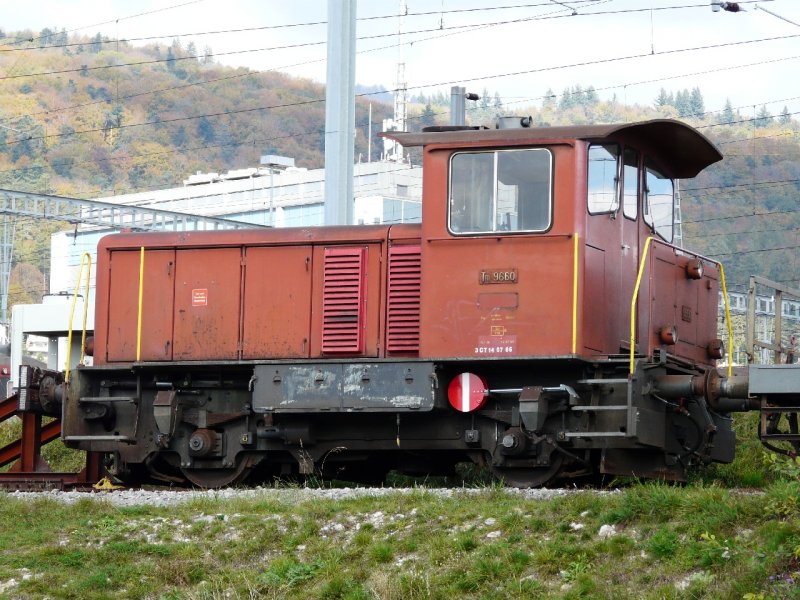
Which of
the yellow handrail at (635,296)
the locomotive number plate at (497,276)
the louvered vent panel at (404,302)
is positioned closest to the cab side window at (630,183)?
the yellow handrail at (635,296)

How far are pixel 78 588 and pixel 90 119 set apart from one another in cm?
13867

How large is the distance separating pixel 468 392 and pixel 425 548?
13.7 feet

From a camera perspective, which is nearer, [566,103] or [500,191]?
[500,191]

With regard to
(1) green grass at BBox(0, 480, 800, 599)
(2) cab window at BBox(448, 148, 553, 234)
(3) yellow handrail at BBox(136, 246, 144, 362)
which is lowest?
(1) green grass at BBox(0, 480, 800, 599)

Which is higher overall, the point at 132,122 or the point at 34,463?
the point at 132,122

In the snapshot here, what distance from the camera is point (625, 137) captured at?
1432 cm

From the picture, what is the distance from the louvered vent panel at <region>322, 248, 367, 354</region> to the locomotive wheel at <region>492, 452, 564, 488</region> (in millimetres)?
2172

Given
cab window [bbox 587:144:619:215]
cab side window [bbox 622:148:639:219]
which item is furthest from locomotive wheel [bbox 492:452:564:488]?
cab side window [bbox 622:148:639:219]

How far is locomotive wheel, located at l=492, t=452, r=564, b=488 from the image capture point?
45.4 ft

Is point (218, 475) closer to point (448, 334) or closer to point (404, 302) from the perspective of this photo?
point (404, 302)

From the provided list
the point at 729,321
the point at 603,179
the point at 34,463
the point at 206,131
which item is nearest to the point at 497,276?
the point at 603,179

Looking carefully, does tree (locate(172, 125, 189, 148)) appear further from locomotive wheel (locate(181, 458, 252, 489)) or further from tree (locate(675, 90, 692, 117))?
locomotive wheel (locate(181, 458, 252, 489))

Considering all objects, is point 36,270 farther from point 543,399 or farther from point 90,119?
point 543,399

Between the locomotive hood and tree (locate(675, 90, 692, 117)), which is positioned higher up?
tree (locate(675, 90, 692, 117))
